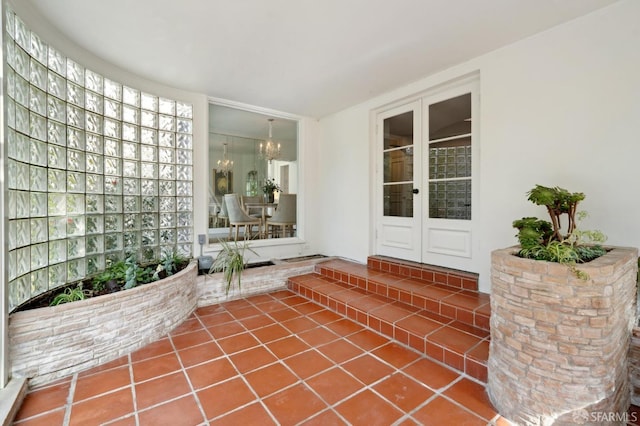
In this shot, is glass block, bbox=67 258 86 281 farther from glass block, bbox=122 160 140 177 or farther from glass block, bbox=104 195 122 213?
glass block, bbox=122 160 140 177

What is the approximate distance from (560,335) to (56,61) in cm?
378

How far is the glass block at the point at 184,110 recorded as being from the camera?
3461mm

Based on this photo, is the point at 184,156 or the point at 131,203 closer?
the point at 131,203

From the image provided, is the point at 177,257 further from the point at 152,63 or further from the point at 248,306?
the point at 152,63

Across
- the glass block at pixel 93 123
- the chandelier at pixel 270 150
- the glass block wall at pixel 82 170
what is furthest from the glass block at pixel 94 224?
the chandelier at pixel 270 150

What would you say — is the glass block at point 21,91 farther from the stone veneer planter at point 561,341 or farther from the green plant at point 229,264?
the stone veneer planter at point 561,341

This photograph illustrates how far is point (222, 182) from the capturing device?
4.18 meters

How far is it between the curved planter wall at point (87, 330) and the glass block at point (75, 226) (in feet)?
2.36

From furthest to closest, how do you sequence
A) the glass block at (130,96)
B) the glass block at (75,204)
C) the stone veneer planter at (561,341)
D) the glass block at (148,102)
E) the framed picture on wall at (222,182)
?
the framed picture on wall at (222,182) < the glass block at (148,102) < the glass block at (130,96) < the glass block at (75,204) < the stone veneer planter at (561,341)

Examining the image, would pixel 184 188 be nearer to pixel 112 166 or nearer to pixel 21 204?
pixel 112 166

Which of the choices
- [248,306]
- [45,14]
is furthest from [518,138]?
[45,14]

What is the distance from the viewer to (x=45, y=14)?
2.11m

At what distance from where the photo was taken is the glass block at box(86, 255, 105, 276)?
104 inches

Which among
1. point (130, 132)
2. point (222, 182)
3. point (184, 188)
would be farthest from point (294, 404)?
point (222, 182)
